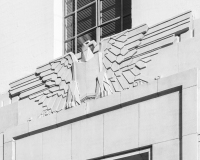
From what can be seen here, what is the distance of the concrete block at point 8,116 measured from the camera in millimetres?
27781

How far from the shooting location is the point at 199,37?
73.1 ft

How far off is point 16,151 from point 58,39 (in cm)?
467

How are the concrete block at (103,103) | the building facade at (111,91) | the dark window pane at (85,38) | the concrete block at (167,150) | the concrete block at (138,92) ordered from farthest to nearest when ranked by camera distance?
the dark window pane at (85,38)
the concrete block at (103,103)
the concrete block at (138,92)
the building facade at (111,91)
the concrete block at (167,150)

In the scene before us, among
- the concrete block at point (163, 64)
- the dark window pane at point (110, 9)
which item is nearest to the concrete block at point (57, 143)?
the concrete block at point (163, 64)

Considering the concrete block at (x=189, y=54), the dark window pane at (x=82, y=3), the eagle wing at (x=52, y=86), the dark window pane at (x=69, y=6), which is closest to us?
the concrete block at (x=189, y=54)

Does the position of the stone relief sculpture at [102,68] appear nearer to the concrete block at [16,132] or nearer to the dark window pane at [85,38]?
the concrete block at [16,132]

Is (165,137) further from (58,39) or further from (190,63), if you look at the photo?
(58,39)

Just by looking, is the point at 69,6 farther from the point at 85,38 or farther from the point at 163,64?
the point at 163,64

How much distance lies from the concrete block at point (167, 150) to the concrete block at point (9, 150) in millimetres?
6221

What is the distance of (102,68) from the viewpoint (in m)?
24.7

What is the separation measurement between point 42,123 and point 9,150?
186 cm

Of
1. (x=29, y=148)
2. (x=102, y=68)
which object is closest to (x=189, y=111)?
(x=102, y=68)

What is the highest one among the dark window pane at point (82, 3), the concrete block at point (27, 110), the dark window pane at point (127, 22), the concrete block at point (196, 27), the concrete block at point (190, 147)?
the dark window pane at point (82, 3)

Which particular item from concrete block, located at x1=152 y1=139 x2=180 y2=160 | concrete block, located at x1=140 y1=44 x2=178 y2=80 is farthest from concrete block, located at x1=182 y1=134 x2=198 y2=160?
concrete block, located at x1=140 y1=44 x2=178 y2=80
